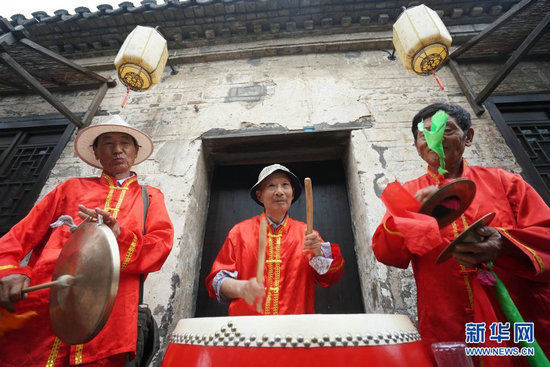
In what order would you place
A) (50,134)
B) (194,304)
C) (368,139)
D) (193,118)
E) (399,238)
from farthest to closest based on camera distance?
(50,134), (193,118), (368,139), (194,304), (399,238)

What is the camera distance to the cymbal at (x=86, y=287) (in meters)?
0.93

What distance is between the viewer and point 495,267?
1361 mm

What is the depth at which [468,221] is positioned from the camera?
1481 millimetres

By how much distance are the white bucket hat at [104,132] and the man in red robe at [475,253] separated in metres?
1.98

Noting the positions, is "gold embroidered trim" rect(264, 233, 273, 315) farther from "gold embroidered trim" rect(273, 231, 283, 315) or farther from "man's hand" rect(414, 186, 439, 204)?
"man's hand" rect(414, 186, 439, 204)

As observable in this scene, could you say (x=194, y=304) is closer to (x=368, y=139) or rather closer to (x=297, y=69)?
(x=368, y=139)

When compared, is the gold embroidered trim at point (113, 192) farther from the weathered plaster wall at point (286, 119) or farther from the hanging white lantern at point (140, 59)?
the hanging white lantern at point (140, 59)

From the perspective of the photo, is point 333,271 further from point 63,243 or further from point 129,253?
point 63,243

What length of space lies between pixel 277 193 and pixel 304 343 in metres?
1.34

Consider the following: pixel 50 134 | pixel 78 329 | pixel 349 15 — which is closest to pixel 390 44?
pixel 349 15

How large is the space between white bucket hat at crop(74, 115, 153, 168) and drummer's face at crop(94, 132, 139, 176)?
2.1 inches

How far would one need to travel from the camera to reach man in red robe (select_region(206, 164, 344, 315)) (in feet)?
5.49

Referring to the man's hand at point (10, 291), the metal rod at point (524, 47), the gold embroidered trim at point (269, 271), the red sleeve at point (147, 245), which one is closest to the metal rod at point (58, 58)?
the red sleeve at point (147, 245)

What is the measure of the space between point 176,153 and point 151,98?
116 centimetres
